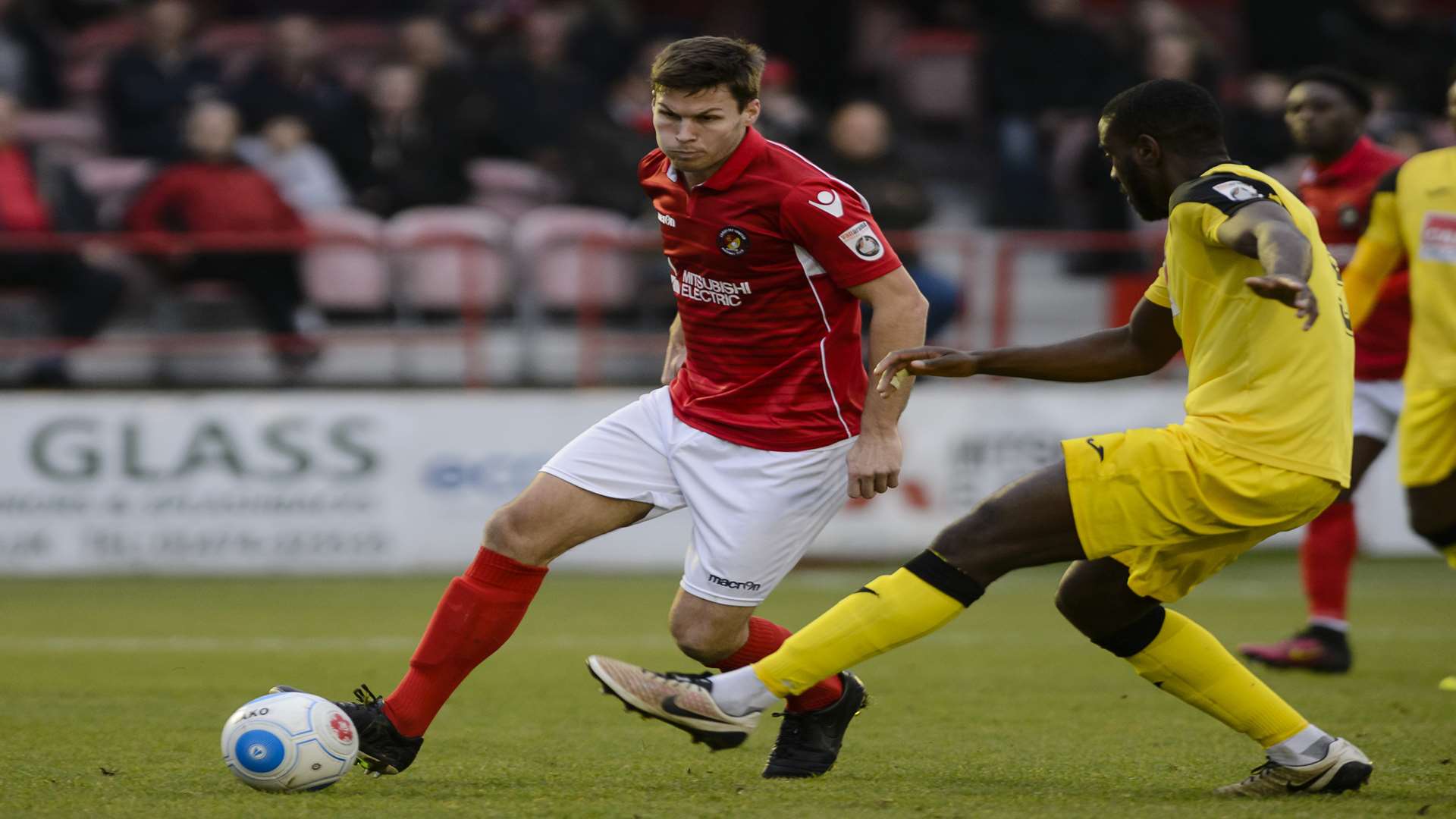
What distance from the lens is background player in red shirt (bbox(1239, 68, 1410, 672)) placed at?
7.23 meters

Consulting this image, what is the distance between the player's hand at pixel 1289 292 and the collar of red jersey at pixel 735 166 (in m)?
1.46

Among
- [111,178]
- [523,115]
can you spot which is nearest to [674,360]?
[523,115]

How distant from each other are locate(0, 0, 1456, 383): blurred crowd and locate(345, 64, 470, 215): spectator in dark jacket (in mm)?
16

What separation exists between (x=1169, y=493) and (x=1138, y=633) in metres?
0.50

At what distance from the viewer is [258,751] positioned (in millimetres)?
4465

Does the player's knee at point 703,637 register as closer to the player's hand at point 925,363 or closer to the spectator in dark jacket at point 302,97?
the player's hand at point 925,363

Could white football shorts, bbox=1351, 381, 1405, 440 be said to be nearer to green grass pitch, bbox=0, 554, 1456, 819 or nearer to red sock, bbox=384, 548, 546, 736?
green grass pitch, bbox=0, 554, 1456, 819

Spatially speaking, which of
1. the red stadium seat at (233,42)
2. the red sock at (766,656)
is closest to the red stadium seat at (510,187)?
the red stadium seat at (233,42)

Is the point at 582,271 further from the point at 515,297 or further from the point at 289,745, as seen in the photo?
the point at 289,745

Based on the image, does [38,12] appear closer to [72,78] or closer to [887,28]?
[72,78]

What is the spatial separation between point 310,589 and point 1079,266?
17.5 feet

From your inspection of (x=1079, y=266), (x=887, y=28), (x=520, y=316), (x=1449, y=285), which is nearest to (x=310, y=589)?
(x=520, y=316)

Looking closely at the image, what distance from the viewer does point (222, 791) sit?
4551mm

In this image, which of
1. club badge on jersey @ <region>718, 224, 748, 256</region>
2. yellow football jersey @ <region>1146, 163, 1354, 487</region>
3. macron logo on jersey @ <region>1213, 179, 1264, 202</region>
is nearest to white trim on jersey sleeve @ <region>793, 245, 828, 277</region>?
club badge on jersey @ <region>718, 224, 748, 256</region>
